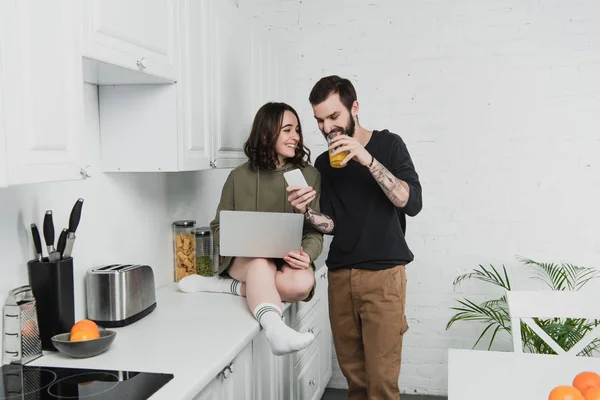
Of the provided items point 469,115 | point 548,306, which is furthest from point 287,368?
point 469,115

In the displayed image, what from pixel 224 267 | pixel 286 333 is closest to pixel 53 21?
pixel 286 333

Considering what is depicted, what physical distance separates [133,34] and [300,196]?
0.84 m

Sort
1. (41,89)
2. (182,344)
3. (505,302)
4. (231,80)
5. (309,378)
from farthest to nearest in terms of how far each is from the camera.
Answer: (505,302) → (309,378) → (231,80) → (182,344) → (41,89)

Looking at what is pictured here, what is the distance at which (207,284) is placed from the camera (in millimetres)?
2496

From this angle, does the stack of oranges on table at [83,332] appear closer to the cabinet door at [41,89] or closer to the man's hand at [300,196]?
the cabinet door at [41,89]

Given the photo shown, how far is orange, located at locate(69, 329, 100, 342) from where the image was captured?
1650 millimetres

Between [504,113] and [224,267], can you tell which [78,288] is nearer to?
[224,267]

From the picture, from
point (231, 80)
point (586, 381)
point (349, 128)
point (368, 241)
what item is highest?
point (231, 80)

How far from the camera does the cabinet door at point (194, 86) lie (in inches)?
85.9

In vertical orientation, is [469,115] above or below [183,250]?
above

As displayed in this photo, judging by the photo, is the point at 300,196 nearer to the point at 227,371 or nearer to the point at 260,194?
the point at 260,194

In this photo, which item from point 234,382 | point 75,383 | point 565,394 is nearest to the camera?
point 565,394

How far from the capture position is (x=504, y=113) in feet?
11.0

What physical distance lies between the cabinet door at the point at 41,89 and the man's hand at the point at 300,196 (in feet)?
2.93
